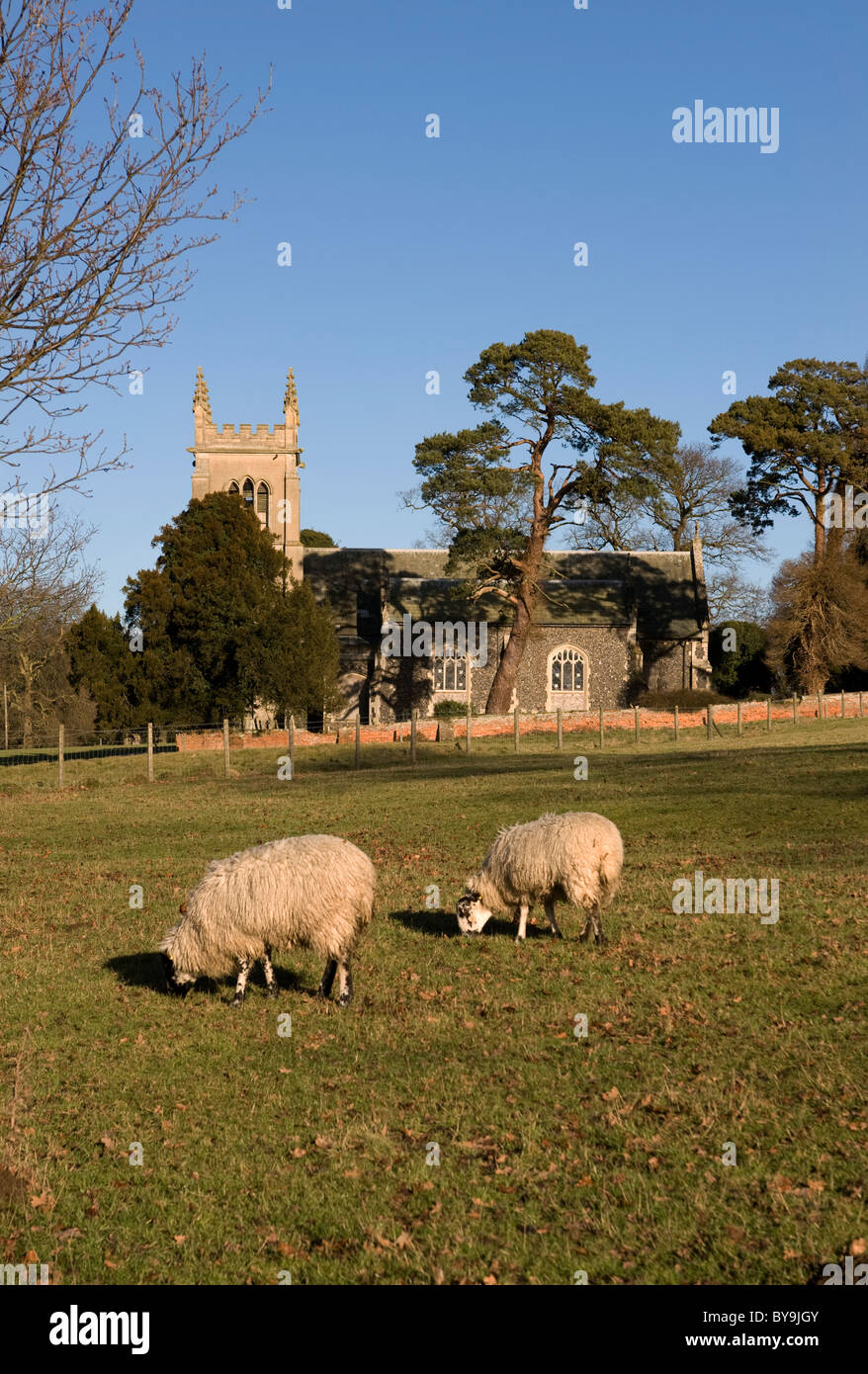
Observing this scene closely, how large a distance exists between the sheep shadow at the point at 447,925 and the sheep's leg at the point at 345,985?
8.55ft

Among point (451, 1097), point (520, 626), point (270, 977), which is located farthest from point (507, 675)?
point (451, 1097)

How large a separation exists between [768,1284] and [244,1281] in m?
2.64

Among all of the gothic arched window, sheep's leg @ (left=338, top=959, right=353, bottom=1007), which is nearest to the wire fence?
the gothic arched window

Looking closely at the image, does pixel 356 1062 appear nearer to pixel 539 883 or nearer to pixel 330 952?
pixel 330 952

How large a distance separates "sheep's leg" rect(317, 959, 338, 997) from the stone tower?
176ft

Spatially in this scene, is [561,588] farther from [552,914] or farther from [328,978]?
[328,978]

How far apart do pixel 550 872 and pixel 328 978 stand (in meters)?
2.92

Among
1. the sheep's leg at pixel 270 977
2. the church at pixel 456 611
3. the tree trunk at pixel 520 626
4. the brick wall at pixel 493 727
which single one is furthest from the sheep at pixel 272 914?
the church at pixel 456 611

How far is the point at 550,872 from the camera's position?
490 inches

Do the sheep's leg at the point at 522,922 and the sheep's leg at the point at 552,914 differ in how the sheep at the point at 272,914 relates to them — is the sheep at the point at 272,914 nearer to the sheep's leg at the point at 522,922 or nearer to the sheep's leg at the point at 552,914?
the sheep's leg at the point at 522,922

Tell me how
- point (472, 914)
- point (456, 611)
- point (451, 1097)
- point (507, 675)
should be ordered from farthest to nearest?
point (456, 611) < point (507, 675) < point (472, 914) < point (451, 1097)

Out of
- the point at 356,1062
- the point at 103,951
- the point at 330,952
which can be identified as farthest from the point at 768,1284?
the point at 103,951

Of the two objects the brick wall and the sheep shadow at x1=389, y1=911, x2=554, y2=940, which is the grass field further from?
the brick wall

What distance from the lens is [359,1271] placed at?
5.83 meters
